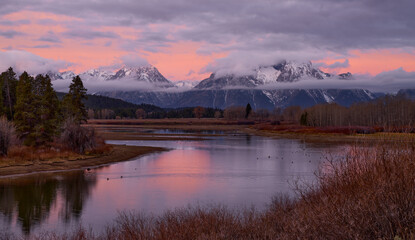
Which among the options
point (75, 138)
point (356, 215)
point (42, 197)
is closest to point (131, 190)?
point (42, 197)

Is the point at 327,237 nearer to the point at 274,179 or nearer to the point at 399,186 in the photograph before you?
the point at 399,186

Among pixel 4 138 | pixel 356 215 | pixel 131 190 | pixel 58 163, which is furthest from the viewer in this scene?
pixel 58 163

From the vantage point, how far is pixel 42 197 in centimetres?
3284

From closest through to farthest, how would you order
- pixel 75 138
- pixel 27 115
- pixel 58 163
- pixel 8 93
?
1. pixel 58 163
2. pixel 27 115
3. pixel 75 138
4. pixel 8 93

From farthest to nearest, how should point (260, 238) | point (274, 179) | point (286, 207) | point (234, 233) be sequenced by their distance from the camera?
1. point (274, 179)
2. point (286, 207)
3. point (234, 233)
4. point (260, 238)

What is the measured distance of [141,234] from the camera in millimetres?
15664

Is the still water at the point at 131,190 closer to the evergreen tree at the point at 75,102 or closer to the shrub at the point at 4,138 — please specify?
the shrub at the point at 4,138

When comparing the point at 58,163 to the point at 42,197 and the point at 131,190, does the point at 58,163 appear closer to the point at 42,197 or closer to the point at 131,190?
the point at 42,197

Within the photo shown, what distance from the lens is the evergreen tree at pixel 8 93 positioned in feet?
248

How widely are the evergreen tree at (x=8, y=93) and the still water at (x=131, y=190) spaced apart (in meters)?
32.7

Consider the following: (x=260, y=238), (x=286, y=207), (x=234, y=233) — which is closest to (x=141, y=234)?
(x=234, y=233)

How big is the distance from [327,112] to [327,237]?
547 feet

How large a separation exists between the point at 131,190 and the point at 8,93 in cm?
5248

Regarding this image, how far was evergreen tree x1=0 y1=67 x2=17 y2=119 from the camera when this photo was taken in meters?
75.6
